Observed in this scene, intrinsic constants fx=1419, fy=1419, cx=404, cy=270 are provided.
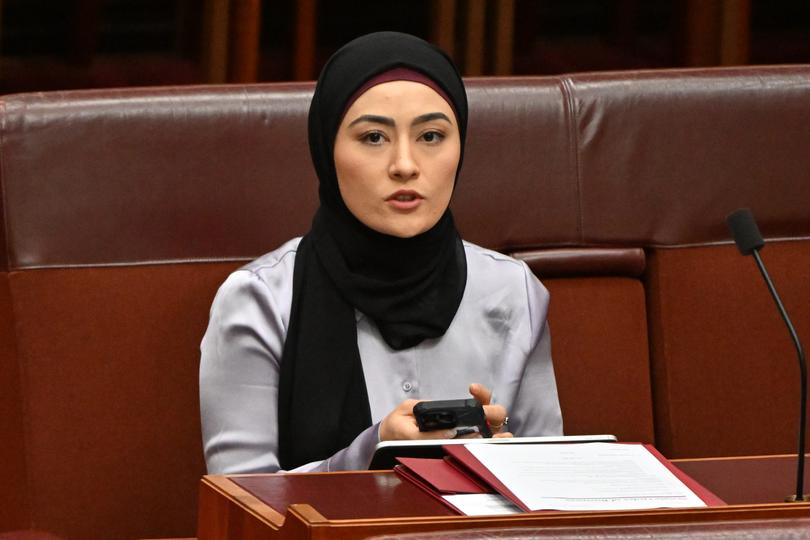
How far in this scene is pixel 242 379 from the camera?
1.77 m

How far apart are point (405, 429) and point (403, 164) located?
1.24ft

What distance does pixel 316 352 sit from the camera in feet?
5.88

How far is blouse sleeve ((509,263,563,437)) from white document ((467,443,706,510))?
49 cm

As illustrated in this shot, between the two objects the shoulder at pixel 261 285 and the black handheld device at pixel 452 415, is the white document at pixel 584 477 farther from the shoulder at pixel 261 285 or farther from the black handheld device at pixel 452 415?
the shoulder at pixel 261 285

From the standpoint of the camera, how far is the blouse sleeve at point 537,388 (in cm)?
189

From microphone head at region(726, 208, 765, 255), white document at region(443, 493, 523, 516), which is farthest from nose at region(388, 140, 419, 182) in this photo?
white document at region(443, 493, 523, 516)

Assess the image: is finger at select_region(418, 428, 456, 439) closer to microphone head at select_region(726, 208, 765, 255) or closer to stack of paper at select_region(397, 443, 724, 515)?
stack of paper at select_region(397, 443, 724, 515)

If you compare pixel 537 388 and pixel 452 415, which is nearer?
pixel 452 415

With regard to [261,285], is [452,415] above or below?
below

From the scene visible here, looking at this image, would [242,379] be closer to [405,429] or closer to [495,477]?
[405,429]

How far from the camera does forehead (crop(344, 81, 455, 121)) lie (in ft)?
5.78

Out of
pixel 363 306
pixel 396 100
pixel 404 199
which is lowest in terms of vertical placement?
pixel 363 306

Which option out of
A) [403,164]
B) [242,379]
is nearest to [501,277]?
[403,164]

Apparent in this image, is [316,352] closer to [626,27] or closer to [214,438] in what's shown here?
[214,438]
